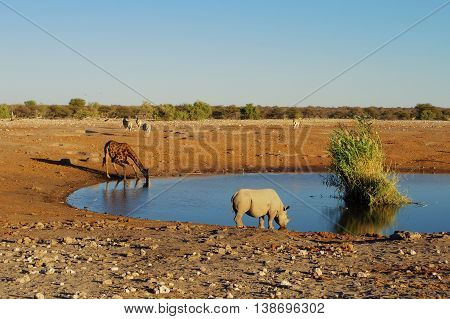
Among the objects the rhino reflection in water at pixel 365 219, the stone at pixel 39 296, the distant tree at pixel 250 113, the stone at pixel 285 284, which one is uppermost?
the distant tree at pixel 250 113

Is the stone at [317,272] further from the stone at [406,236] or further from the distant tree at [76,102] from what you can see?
the distant tree at [76,102]

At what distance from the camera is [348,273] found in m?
8.33

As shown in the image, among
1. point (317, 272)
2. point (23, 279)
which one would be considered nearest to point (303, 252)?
point (317, 272)

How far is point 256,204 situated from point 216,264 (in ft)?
16.0

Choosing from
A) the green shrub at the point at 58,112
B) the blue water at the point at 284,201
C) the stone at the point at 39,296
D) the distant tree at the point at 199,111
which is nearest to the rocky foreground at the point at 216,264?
the stone at the point at 39,296

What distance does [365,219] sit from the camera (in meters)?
16.6

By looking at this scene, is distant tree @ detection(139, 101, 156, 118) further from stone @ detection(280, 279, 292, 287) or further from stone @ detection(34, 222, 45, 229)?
stone @ detection(280, 279, 292, 287)

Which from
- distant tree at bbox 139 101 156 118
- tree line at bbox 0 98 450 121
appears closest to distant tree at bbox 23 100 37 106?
tree line at bbox 0 98 450 121

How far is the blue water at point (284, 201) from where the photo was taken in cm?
1550

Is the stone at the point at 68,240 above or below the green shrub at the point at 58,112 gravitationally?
below

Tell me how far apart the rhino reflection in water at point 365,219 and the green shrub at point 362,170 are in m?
0.54
